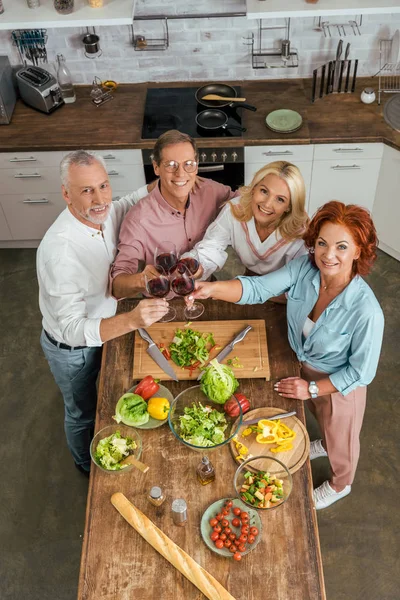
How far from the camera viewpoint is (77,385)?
10.1 feet

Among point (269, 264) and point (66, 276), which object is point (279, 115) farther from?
point (66, 276)

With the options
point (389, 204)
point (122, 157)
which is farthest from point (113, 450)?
point (389, 204)

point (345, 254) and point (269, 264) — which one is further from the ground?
point (345, 254)

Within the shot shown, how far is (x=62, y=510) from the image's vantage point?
3.54 meters

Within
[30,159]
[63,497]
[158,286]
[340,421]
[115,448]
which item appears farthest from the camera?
[30,159]

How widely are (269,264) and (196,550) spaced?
144 centimetres

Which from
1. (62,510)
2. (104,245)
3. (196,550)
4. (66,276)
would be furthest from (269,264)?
(62,510)

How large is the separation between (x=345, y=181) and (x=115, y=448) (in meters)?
2.83

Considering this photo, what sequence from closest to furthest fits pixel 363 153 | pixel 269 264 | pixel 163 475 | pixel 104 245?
1. pixel 163 475
2. pixel 104 245
3. pixel 269 264
4. pixel 363 153

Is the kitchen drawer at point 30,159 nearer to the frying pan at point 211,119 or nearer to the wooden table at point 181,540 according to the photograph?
the frying pan at point 211,119

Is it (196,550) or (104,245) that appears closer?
(196,550)

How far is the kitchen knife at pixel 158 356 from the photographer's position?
2.66m

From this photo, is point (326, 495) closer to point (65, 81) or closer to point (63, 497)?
point (63, 497)

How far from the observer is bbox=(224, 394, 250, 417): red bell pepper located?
2510mm
